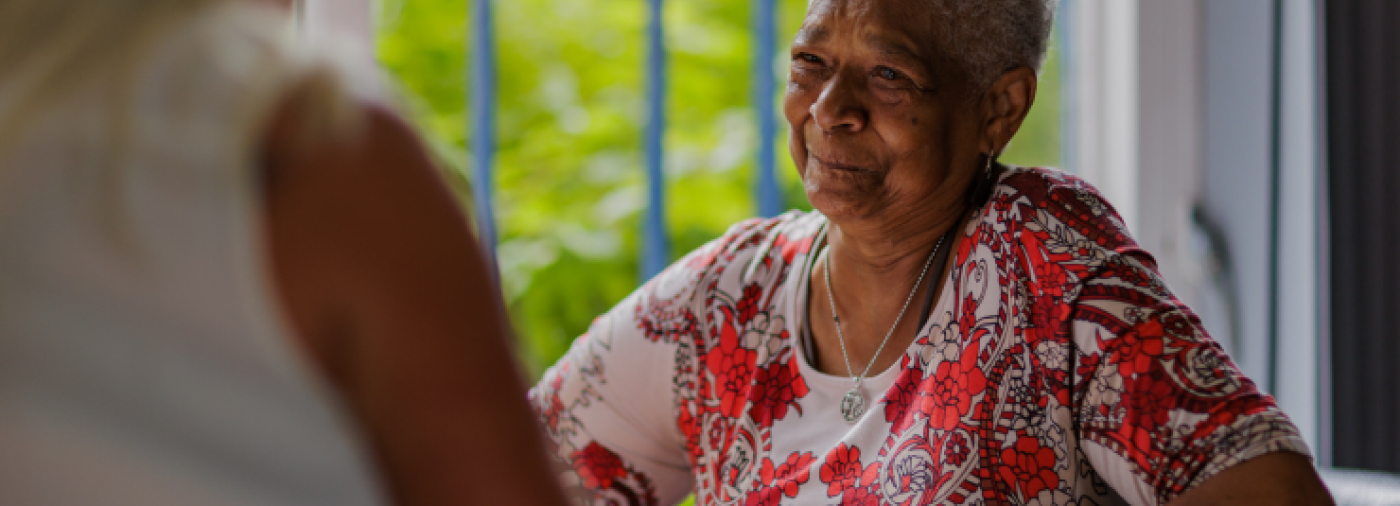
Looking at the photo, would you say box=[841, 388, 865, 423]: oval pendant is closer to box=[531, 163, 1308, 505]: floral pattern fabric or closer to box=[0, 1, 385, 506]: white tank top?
box=[531, 163, 1308, 505]: floral pattern fabric

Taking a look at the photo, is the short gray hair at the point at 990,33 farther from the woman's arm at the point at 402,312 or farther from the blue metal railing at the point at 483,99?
the blue metal railing at the point at 483,99

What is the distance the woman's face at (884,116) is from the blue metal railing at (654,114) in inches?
38.4

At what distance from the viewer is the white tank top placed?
1.44 feet

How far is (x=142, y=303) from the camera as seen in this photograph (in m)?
0.45

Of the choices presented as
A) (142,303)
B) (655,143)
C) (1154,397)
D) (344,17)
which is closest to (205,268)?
(142,303)

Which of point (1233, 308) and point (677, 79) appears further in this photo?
point (677, 79)

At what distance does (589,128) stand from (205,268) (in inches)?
127

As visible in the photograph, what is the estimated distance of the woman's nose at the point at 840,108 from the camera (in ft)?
4.59

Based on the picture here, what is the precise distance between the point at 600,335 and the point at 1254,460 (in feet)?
3.03

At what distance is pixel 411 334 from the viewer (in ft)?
1.56

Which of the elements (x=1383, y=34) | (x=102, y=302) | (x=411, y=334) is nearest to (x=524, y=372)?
(x=411, y=334)

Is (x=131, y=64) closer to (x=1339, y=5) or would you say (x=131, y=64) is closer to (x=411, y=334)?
(x=411, y=334)

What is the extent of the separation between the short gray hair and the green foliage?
5.05ft

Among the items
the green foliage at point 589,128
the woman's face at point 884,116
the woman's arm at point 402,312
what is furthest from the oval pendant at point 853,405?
the green foliage at point 589,128
